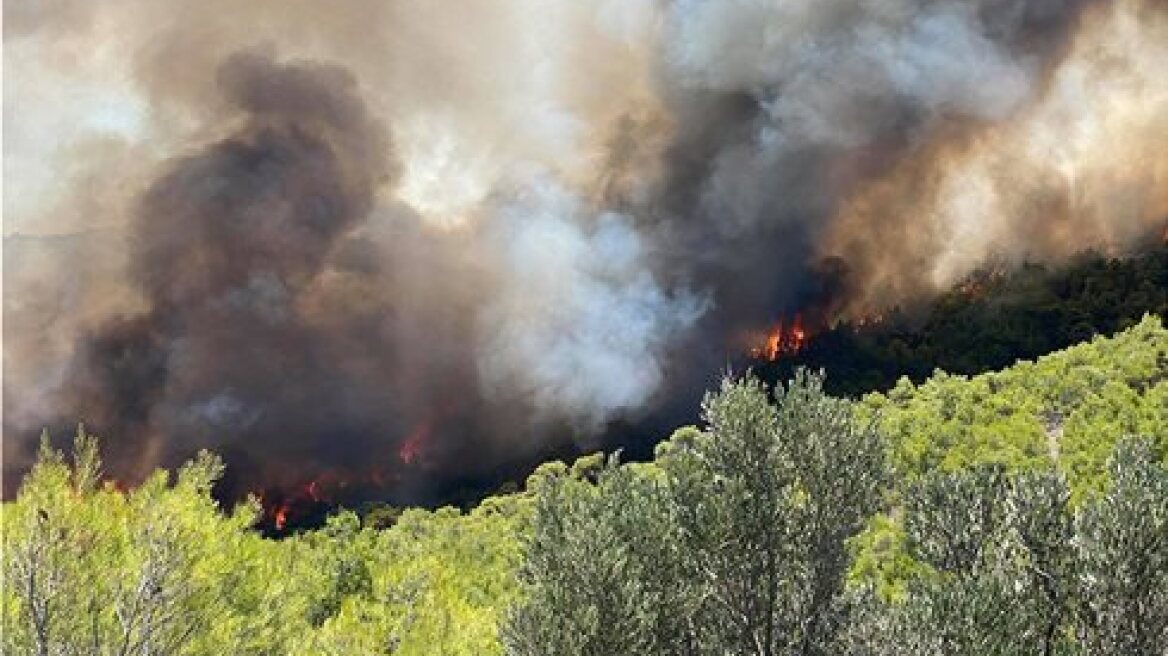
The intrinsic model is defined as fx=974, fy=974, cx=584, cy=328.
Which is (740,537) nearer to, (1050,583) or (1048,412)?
(1050,583)

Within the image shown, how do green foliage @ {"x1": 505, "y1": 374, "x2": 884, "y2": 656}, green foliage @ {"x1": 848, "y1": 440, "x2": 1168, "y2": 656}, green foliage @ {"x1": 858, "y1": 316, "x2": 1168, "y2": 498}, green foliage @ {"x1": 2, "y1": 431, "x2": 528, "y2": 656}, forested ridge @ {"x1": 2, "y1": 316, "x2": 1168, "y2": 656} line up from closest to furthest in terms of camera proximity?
1. green foliage @ {"x1": 2, "y1": 431, "x2": 528, "y2": 656}
2. forested ridge @ {"x1": 2, "y1": 316, "x2": 1168, "y2": 656}
3. green foliage @ {"x1": 848, "y1": 440, "x2": 1168, "y2": 656}
4. green foliage @ {"x1": 505, "y1": 374, "x2": 884, "y2": 656}
5. green foliage @ {"x1": 858, "y1": 316, "x2": 1168, "y2": 498}

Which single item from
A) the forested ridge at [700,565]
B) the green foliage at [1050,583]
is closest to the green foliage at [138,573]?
the forested ridge at [700,565]

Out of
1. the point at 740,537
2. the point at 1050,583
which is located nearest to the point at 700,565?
the point at 740,537

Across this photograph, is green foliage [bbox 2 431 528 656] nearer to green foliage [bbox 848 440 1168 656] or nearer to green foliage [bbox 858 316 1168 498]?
green foliage [bbox 848 440 1168 656]

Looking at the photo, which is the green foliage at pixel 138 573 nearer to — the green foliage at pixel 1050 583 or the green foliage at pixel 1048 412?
the green foliage at pixel 1050 583

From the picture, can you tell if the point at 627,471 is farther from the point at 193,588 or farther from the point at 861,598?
the point at 193,588

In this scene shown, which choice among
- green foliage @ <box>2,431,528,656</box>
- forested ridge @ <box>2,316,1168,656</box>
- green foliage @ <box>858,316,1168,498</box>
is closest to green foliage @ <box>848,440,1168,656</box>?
forested ridge @ <box>2,316,1168,656</box>

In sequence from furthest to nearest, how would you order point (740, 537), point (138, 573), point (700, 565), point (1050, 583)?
1. point (1050, 583)
2. point (700, 565)
3. point (740, 537)
4. point (138, 573)

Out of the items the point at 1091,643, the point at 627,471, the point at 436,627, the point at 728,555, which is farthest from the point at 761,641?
the point at 436,627

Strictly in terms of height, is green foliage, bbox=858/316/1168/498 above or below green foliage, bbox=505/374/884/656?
above

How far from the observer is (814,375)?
92.6 ft

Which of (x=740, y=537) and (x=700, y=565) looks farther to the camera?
(x=700, y=565)

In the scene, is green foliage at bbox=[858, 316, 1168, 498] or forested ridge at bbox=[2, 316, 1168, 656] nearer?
forested ridge at bbox=[2, 316, 1168, 656]

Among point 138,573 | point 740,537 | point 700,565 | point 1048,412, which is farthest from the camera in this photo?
point 1048,412
